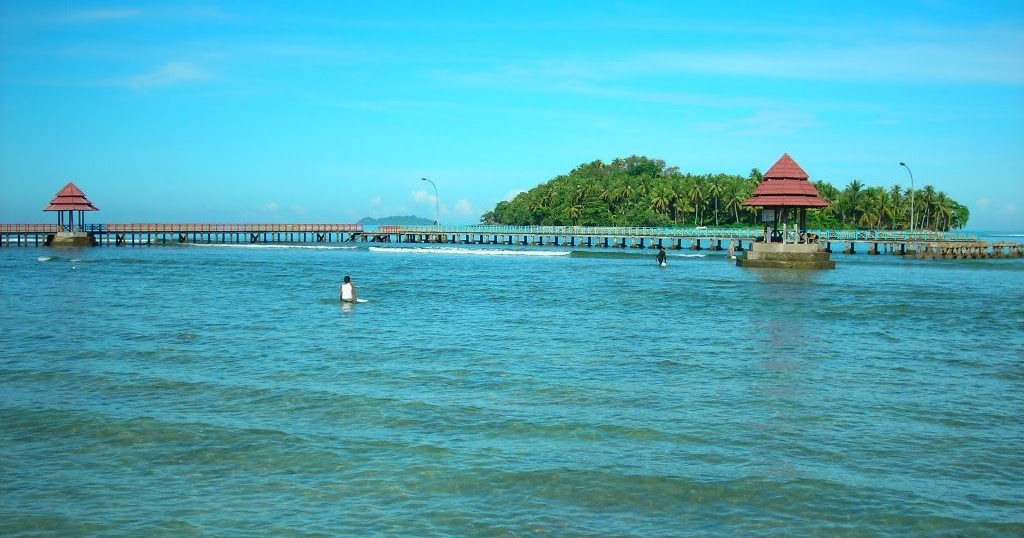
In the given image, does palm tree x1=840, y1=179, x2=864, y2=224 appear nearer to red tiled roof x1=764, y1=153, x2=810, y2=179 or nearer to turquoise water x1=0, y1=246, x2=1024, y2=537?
red tiled roof x1=764, y1=153, x2=810, y2=179

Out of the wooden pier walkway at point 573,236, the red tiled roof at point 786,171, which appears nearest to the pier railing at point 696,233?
the wooden pier walkway at point 573,236

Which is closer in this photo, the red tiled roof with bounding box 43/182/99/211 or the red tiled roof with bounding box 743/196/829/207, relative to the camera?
the red tiled roof with bounding box 743/196/829/207

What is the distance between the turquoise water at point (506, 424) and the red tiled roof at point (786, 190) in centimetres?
3111

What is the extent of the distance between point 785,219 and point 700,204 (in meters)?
59.8

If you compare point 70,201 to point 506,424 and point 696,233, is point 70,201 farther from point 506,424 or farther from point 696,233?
point 506,424

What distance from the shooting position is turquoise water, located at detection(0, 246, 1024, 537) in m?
9.12

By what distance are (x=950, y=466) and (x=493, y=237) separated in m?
104

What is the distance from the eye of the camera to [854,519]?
8.98 meters

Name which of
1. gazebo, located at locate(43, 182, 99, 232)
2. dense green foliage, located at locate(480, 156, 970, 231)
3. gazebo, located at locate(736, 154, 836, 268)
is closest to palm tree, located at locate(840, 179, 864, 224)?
dense green foliage, located at locate(480, 156, 970, 231)

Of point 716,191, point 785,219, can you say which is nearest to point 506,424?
point 785,219

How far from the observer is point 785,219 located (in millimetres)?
58375

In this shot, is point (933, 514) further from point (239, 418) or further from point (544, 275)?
point (544, 275)

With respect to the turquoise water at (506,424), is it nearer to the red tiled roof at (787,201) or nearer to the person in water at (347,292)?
the person in water at (347,292)

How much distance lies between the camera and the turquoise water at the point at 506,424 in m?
9.12
